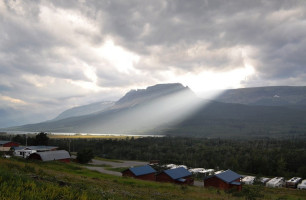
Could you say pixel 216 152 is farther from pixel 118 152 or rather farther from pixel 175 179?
pixel 175 179

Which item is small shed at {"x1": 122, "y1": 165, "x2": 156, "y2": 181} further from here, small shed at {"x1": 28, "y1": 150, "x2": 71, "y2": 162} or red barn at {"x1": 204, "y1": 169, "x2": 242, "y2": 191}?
small shed at {"x1": 28, "y1": 150, "x2": 71, "y2": 162}

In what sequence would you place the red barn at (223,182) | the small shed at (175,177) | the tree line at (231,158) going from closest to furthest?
1. the red barn at (223,182)
2. the small shed at (175,177)
3. the tree line at (231,158)

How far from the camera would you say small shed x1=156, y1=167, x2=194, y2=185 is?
54.3 m

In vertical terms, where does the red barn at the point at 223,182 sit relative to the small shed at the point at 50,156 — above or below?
below

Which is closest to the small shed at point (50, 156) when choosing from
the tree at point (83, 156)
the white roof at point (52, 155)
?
the white roof at point (52, 155)

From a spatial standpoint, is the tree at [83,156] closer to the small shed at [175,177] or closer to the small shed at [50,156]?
the small shed at [50,156]

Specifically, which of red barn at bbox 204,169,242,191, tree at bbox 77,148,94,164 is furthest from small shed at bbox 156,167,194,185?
tree at bbox 77,148,94,164

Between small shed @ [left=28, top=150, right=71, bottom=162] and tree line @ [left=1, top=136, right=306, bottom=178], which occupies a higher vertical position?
small shed @ [left=28, top=150, right=71, bottom=162]

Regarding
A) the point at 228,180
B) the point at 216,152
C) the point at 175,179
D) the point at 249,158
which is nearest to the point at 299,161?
the point at 249,158

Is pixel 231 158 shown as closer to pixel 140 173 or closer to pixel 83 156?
pixel 140 173

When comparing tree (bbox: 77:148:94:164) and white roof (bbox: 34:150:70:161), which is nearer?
white roof (bbox: 34:150:70:161)

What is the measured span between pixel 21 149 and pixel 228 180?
7529 cm

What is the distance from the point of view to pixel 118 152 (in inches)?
5463

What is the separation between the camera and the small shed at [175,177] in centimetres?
5428
